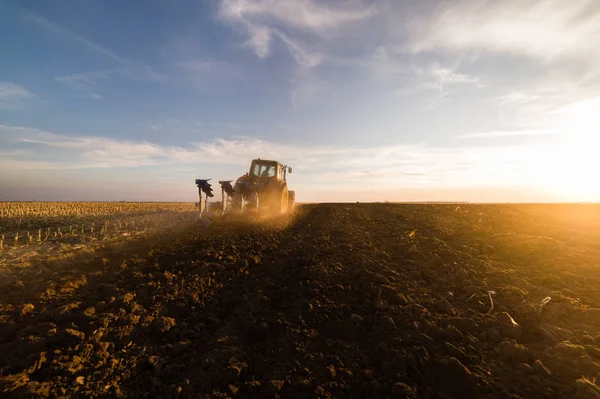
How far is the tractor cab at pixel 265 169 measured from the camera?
17219 millimetres

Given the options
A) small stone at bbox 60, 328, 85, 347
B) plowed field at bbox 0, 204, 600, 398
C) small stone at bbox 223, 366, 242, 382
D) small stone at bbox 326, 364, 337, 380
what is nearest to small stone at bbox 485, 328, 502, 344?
plowed field at bbox 0, 204, 600, 398

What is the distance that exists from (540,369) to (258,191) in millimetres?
14116

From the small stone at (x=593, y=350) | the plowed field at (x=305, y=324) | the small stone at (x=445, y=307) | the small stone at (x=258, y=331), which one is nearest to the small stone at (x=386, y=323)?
the plowed field at (x=305, y=324)

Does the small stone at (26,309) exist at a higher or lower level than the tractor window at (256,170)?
lower

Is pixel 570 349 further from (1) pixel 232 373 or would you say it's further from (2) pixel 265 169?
(2) pixel 265 169

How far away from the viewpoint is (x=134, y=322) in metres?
4.89

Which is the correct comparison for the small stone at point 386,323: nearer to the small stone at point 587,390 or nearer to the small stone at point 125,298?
the small stone at point 587,390

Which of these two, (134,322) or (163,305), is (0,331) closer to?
(134,322)

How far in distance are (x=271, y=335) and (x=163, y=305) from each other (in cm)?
226

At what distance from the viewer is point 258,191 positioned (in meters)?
16.6

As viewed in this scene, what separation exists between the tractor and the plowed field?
7.24m

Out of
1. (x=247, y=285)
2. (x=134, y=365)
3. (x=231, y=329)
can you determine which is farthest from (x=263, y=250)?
(x=134, y=365)

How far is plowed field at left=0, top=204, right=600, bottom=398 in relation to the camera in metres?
3.65

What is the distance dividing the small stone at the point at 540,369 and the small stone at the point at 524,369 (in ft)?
0.24
